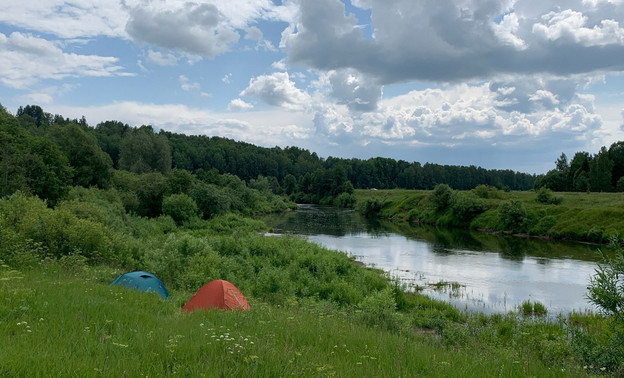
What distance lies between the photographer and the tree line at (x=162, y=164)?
34875mm

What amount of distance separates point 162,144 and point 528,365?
294 ft

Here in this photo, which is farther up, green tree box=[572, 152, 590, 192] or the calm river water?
green tree box=[572, 152, 590, 192]

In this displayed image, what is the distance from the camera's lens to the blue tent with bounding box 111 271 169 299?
13.5 meters

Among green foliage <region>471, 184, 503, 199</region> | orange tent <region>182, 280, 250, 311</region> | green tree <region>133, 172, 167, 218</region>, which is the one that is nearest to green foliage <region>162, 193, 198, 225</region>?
green tree <region>133, 172, 167, 218</region>

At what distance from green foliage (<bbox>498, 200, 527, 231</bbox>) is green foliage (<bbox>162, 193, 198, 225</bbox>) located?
4073cm

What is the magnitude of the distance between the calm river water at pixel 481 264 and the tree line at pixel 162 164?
25297mm

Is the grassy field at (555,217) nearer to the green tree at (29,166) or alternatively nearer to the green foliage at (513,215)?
the green foliage at (513,215)

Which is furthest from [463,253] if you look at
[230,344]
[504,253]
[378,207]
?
[378,207]

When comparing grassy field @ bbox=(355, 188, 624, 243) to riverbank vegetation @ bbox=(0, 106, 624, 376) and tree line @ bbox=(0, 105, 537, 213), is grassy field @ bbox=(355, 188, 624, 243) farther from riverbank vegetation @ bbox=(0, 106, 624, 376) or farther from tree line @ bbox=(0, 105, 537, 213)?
tree line @ bbox=(0, 105, 537, 213)

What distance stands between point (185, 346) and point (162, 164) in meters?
86.8

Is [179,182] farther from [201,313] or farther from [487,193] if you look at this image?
[487,193]

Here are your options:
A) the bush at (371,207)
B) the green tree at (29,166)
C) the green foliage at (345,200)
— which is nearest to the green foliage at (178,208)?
the green tree at (29,166)

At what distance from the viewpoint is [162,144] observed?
88750 mm

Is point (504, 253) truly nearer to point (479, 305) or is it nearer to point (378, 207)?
point (479, 305)
